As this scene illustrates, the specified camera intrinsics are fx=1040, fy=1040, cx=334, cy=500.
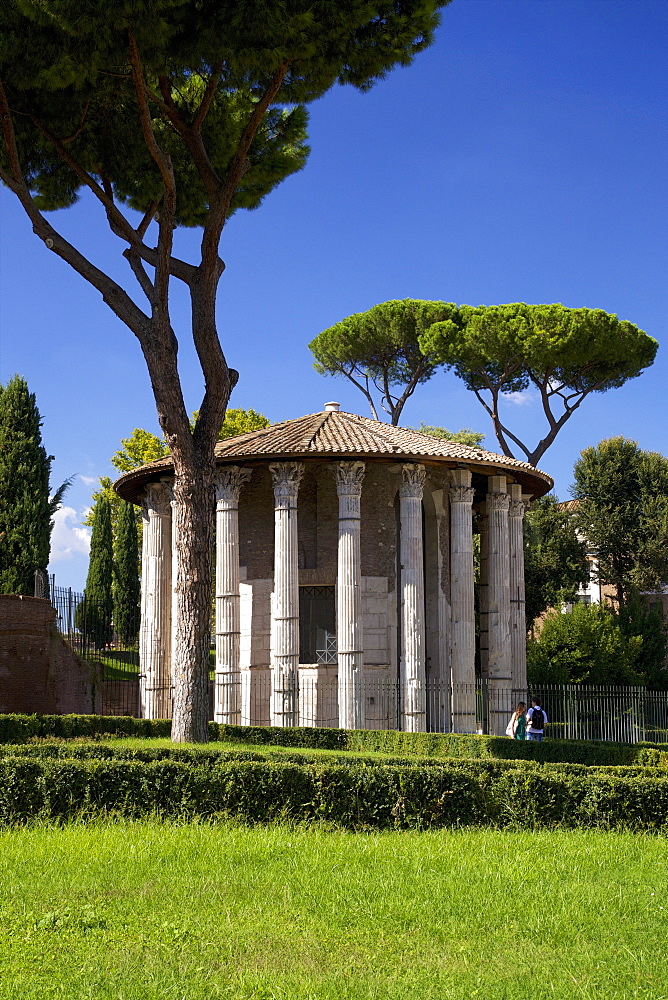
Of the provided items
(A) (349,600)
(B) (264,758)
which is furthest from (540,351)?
(B) (264,758)

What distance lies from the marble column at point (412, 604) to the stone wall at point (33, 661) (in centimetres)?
661

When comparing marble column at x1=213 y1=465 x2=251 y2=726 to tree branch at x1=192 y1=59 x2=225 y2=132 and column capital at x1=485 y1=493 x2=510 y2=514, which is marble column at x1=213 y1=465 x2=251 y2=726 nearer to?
column capital at x1=485 y1=493 x2=510 y2=514

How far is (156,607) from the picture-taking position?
70.4 feet

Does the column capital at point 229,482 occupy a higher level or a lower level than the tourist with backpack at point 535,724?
higher

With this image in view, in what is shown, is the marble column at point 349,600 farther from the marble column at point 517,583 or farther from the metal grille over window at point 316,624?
the marble column at point 517,583

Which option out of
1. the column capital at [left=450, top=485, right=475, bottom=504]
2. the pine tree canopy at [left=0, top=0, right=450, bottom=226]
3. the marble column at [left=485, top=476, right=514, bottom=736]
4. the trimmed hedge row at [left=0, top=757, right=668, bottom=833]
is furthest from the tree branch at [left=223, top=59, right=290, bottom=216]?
the marble column at [left=485, top=476, right=514, bottom=736]

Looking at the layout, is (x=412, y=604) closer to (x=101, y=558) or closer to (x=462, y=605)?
(x=462, y=605)

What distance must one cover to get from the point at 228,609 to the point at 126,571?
16.4 metres

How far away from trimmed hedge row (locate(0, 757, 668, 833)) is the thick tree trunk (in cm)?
488

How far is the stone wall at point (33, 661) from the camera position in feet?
62.2

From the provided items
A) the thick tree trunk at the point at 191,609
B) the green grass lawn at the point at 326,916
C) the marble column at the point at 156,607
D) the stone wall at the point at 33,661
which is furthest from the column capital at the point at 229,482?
the green grass lawn at the point at 326,916

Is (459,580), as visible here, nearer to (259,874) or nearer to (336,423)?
(336,423)

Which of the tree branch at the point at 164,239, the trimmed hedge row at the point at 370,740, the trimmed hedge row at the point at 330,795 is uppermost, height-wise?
Result: the tree branch at the point at 164,239

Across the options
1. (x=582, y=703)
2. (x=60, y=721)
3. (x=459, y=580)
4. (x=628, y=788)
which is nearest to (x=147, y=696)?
(x=60, y=721)
